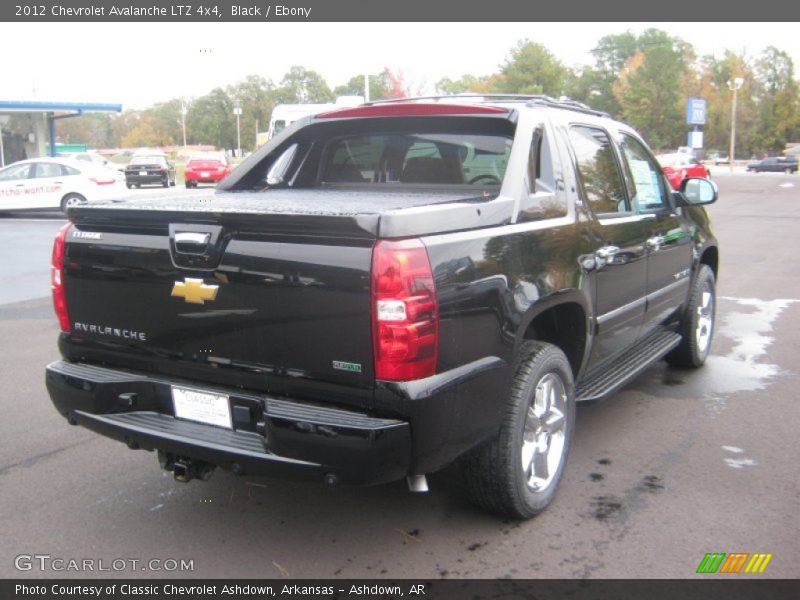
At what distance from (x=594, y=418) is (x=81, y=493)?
3.07 m

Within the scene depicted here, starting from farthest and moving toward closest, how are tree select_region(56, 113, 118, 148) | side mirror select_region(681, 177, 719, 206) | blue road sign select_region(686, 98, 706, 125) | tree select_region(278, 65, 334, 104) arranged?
tree select_region(56, 113, 118, 148) → tree select_region(278, 65, 334, 104) → blue road sign select_region(686, 98, 706, 125) → side mirror select_region(681, 177, 719, 206)

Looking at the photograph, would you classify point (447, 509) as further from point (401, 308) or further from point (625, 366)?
point (625, 366)

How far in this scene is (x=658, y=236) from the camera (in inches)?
193

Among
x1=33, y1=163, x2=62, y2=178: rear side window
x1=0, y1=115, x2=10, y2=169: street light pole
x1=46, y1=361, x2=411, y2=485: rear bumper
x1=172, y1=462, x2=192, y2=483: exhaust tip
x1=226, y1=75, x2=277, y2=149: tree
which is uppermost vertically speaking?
x1=226, y1=75, x2=277, y2=149: tree

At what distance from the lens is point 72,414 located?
3.41 metres

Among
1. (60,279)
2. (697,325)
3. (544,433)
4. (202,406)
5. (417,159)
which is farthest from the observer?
(697,325)

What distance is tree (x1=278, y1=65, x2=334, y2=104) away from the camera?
9219cm

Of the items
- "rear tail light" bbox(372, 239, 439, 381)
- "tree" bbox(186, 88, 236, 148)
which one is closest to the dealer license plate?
"rear tail light" bbox(372, 239, 439, 381)

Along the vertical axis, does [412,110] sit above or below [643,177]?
above

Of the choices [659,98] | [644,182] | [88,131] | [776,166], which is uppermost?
[659,98]

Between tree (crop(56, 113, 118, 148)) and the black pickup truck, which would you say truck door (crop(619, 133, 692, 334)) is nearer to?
the black pickup truck

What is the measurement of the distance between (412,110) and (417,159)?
0.29 metres

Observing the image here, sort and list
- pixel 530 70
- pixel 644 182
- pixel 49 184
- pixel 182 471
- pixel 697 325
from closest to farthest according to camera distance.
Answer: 1. pixel 182 471
2. pixel 644 182
3. pixel 697 325
4. pixel 49 184
5. pixel 530 70

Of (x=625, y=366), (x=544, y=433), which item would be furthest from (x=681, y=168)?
(x=544, y=433)
